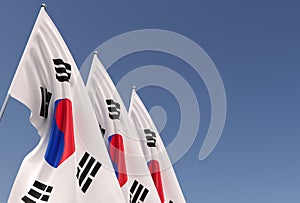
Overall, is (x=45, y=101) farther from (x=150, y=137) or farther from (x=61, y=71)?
(x=150, y=137)

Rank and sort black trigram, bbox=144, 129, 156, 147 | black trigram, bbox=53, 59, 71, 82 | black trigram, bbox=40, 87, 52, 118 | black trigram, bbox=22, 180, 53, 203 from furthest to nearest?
black trigram, bbox=144, 129, 156, 147, black trigram, bbox=53, 59, 71, 82, black trigram, bbox=40, 87, 52, 118, black trigram, bbox=22, 180, 53, 203

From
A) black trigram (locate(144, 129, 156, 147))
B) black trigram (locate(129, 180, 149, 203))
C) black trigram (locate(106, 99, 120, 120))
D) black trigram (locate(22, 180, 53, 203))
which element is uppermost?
black trigram (locate(144, 129, 156, 147))

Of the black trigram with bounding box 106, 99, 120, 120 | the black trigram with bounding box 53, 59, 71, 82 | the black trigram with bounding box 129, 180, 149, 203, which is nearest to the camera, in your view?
the black trigram with bounding box 53, 59, 71, 82

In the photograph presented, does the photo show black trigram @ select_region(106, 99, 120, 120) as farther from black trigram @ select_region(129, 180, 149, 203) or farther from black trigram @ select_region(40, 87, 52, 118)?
black trigram @ select_region(40, 87, 52, 118)

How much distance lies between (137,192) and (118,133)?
3094 mm

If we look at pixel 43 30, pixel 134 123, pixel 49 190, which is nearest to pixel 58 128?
pixel 49 190

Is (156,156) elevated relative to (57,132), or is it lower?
elevated

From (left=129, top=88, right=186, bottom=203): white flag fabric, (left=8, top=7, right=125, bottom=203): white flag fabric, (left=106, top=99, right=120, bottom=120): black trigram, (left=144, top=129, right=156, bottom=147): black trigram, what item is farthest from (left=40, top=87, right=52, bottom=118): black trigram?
(left=144, top=129, right=156, bottom=147): black trigram

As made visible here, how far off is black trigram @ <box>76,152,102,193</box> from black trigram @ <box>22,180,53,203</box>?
145 centimetres

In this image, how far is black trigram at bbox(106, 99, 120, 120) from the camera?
52.0ft

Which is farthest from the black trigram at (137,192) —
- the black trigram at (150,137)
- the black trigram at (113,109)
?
the black trigram at (113,109)

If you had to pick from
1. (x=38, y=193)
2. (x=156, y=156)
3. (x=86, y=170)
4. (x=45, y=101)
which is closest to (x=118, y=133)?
(x=86, y=170)

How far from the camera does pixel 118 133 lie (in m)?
15.8

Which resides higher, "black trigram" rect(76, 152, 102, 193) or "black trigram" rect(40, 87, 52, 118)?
"black trigram" rect(40, 87, 52, 118)
